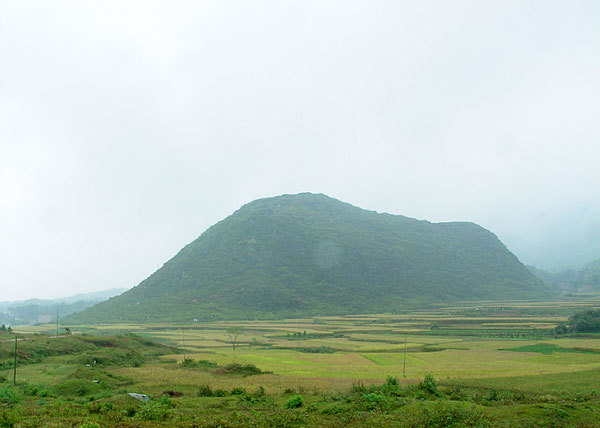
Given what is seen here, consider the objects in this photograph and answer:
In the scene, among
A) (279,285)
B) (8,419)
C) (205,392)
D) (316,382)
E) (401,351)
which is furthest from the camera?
(279,285)

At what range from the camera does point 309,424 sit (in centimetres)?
1895

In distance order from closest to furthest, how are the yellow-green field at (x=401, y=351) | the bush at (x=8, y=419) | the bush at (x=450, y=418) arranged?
1. the bush at (x=8, y=419)
2. the bush at (x=450, y=418)
3. the yellow-green field at (x=401, y=351)

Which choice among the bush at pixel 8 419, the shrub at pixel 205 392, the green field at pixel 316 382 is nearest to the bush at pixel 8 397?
the green field at pixel 316 382

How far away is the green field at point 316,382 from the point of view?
1955 cm

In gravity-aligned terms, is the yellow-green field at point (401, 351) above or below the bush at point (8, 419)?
below

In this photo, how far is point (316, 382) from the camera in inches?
1283

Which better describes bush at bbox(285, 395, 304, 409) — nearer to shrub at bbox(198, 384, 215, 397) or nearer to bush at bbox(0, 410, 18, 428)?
shrub at bbox(198, 384, 215, 397)

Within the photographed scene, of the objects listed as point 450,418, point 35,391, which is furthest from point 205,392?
point 450,418

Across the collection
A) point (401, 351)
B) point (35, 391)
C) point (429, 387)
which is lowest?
point (401, 351)

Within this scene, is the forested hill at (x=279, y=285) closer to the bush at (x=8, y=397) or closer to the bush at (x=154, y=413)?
the bush at (x=8, y=397)

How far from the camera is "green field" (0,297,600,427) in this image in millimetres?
19547

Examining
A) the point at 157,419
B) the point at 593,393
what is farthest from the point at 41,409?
the point at 593,393

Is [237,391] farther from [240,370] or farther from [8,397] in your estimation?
[8,397]

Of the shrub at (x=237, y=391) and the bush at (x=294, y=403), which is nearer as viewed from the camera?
the bush at (x=294, y=403)
